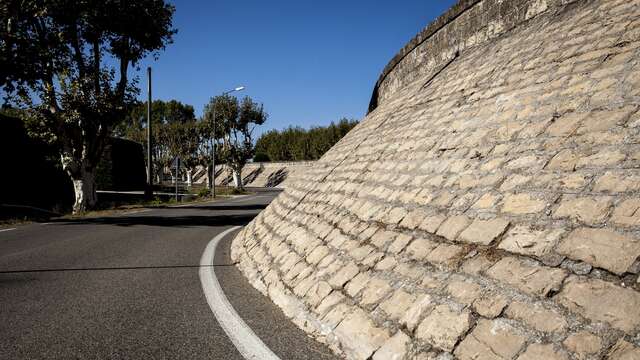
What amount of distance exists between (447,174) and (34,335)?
3.81 metres

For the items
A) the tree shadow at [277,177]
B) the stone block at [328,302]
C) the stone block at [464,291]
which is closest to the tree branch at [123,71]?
the stone block at [328,302]

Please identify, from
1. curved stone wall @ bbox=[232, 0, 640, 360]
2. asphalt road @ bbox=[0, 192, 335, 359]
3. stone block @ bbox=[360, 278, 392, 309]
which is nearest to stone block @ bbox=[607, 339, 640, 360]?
curved stone wall @ bbox=[232, 0, 640, 360]

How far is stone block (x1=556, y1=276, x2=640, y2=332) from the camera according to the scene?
1758mm

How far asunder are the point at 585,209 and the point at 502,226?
0.51 metres

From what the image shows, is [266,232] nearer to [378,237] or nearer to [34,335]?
[378,237]

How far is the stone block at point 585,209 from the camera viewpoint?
2.27 meters

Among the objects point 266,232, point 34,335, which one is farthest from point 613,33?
point 34,335

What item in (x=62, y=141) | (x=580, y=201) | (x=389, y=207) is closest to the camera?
(x=580, y=201)

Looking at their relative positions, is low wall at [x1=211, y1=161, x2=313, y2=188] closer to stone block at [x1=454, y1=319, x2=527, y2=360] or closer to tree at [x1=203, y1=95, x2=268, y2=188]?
tree at [x1=203, y1=95, x2=268, y2=188]

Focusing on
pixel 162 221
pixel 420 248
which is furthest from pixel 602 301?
pixel 162 221

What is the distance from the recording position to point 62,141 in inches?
585

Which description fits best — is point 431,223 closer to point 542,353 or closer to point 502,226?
point 502,226

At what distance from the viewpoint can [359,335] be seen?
2748mm

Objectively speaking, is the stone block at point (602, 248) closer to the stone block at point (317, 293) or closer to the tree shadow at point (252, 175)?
the stone block at point (317, 293)
